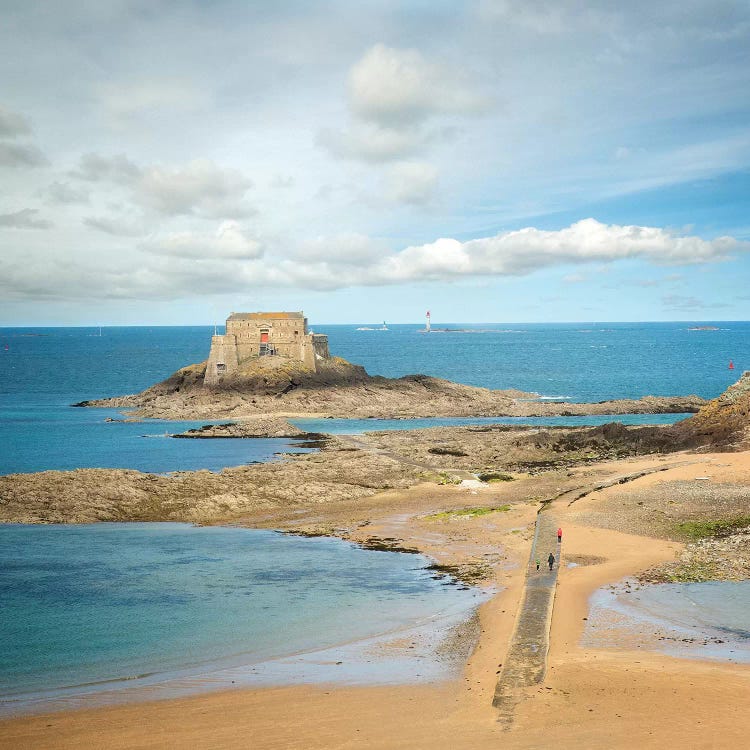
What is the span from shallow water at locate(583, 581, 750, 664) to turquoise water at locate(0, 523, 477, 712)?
178 inches

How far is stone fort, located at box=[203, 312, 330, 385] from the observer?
9581 cm

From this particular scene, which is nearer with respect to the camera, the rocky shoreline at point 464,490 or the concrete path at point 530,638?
the concrete path at point 530,638

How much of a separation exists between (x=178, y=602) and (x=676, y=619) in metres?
15.8

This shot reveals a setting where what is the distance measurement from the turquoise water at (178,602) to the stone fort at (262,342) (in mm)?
60585

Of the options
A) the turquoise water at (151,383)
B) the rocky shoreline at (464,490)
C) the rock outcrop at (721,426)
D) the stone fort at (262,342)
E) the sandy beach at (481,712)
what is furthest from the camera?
the stone fort at (262,342)

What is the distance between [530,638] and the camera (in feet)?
67.9

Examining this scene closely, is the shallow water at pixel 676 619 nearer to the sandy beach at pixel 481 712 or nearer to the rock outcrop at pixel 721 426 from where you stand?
the sandy beach at pixel 481 712

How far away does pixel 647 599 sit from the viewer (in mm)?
24500

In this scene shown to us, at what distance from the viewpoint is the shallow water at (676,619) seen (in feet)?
66.4

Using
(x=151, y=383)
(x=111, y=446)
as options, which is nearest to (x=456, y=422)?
(x=111, y=446)

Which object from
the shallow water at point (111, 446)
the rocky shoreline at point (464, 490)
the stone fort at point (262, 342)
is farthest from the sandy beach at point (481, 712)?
the stone fort at point (262, 342)

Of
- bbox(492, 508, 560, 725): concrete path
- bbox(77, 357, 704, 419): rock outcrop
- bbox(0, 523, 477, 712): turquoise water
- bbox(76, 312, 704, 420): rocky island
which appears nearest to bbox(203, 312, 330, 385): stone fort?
bbox(76, 312, 704, 420): rocky island

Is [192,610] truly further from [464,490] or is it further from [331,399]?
[331,399]

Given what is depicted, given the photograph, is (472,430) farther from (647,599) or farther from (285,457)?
(647,599)
